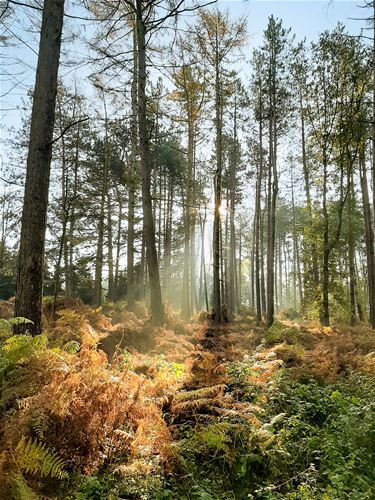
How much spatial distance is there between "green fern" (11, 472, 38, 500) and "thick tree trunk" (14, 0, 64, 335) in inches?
103

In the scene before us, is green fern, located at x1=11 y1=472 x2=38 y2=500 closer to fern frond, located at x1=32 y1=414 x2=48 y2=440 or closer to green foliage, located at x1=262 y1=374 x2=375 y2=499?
fern frond, located at x1=32 y1=414 x2=48 y2=440

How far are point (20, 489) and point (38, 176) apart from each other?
13.2ft

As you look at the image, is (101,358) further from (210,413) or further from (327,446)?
(327,446)

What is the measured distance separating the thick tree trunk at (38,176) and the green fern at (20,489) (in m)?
2.63

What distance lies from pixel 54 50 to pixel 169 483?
19.3 feet

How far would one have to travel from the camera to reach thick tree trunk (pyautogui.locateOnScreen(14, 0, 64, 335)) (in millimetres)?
5066

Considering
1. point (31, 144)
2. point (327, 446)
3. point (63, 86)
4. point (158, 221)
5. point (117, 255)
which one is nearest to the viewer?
point (327, 446)

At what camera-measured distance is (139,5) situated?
1029 cm

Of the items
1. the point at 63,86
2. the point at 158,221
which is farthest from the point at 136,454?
the point at 158,221

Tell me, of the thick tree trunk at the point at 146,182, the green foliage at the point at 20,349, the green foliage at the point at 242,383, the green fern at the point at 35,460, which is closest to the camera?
the green fern at the point at 35,460

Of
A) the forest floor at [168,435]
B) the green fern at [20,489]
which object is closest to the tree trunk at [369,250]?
the forest floor at [168,435]

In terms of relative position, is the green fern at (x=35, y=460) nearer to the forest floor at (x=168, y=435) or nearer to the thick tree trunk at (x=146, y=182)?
the forest floor at (x=168, y=435)

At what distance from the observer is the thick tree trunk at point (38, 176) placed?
5.07m

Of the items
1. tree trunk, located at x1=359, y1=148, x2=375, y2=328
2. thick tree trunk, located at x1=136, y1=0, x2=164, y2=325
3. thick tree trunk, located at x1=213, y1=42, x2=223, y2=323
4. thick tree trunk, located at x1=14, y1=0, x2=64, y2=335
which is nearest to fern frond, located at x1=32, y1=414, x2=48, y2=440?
thick tree trunk, located at x1=14, y1=0, x2=64, y2=335
